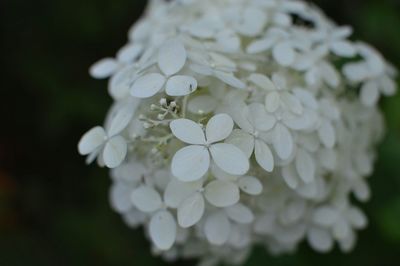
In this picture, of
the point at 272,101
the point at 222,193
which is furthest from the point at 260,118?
the point at 222,193

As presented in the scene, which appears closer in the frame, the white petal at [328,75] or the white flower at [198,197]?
the white flower at [198,197]

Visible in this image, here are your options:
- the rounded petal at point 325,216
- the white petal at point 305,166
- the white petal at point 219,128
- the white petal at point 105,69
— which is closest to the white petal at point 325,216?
the rounded petal at point 325,216

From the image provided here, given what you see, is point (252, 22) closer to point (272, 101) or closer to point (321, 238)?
point (272, 101)

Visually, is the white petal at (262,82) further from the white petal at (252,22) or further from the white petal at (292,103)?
the white petal at (252,22)

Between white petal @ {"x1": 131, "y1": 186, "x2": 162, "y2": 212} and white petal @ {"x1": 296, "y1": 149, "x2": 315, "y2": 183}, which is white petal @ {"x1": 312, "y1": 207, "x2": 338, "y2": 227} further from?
white petal @ {"x1": 131, "y1": 186, "x2": 162, "y2": 212}

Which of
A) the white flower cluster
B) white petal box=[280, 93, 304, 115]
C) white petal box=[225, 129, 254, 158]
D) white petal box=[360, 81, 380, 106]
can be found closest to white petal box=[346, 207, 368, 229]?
the white flower cluster
